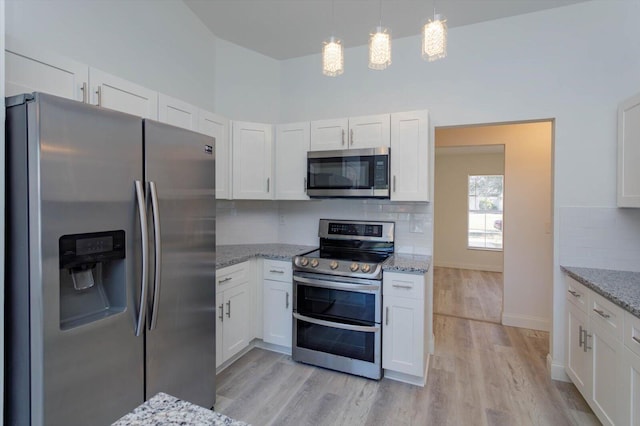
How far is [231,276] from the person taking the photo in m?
2.51

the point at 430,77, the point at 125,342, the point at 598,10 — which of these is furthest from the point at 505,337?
the point at 125,342

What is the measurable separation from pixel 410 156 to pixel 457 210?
4.71 m

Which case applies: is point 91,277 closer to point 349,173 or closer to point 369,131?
point 349,173

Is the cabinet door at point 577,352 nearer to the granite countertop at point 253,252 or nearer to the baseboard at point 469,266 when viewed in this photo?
the granite countertop at point 253,252

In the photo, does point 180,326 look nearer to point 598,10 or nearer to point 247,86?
point 247,86

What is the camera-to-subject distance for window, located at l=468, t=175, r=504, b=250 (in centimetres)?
647

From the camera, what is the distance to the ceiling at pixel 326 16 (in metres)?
2.47

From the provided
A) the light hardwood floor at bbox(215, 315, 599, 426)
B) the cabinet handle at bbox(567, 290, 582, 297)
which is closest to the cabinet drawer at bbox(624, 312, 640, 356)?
the cabinet handle at bbox(567, 290, 582, 297)

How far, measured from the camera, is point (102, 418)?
51.9 inches

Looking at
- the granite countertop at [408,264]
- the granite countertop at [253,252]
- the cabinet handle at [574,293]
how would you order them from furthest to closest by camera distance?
the granite countertop at [253,252] → the granite countertop at [408,264] → the cabinet handle at [574,293]

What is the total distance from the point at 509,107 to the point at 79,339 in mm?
3235

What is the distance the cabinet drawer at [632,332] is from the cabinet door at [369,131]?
1.84 m

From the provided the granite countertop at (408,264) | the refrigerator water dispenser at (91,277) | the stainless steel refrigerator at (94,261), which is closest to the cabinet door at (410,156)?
the granite countertop at (408,264)

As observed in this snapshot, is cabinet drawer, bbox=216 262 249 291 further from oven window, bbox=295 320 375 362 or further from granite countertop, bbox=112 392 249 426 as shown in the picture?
granite countertop, bbox=112 392 249 426
